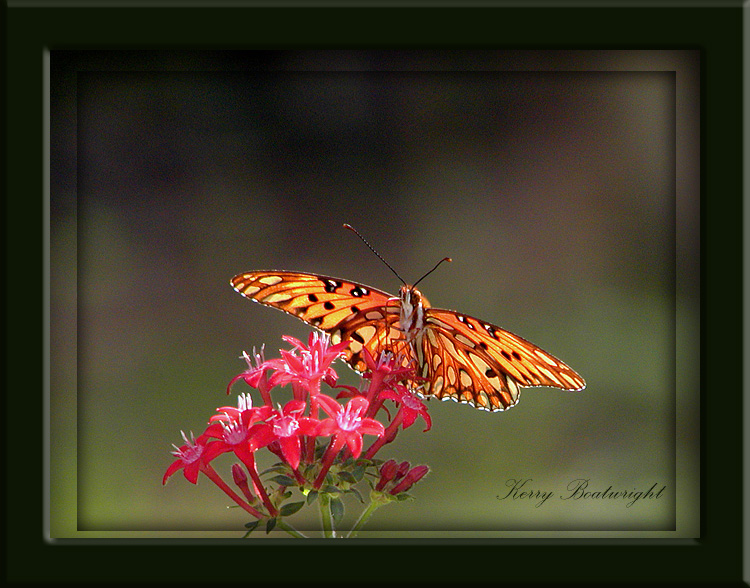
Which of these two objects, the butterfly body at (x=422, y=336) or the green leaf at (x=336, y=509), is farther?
the butterfly body at (x=422, y=336)

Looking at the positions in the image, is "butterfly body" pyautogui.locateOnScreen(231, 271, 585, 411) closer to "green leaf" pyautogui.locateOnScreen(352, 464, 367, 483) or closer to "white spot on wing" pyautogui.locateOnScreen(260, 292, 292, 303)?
"white spot on wing" pyautogui.locateOnScreen(260, 292, 292, 303)

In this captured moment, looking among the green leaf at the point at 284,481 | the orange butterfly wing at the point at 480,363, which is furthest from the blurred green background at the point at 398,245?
the green leaf at the point at 284,481

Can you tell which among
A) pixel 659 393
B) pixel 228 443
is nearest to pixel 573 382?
pixel 228 443

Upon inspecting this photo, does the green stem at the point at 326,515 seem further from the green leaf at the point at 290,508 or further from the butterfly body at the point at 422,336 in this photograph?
the butterfly body at the point at 422,336

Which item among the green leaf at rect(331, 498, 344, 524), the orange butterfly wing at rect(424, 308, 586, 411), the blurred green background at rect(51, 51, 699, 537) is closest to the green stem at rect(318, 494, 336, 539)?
the green leaf at rect(331, 498, 344, 524)

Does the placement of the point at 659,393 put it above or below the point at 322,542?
above

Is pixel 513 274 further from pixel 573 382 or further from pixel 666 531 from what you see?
pixel 573 382

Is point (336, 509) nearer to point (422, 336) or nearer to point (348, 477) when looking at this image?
point (348, 477)
